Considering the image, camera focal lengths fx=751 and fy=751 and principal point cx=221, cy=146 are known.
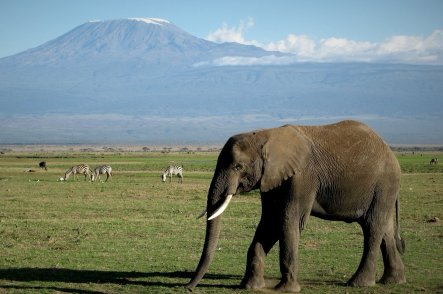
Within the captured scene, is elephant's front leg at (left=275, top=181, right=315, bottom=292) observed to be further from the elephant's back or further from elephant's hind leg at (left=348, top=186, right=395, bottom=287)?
elephant's hind leg at (left=348, top=186, right=395, bottom=287)

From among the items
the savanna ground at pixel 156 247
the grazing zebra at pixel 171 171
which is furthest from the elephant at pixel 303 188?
the grazing zebra at pixel 171 171

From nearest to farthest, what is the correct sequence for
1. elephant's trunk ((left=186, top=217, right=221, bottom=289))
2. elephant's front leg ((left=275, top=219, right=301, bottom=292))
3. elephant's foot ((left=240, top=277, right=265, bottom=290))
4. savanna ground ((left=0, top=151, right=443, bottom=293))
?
elephant's trunk ((left=186, top=217, right=221, bottom=289)), elephant's front leg ((left=275, top=219, right=301, bottom=292)), elephant's foot ((left=240, top=277, right=265, bottom=290)), savanna ground ((left=0, top=151, right=443, bottom=293))

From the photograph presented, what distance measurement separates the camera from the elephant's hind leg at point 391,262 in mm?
14453

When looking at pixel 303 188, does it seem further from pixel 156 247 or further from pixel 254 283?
pixel 156 247

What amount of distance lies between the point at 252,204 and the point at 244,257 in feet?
41.4

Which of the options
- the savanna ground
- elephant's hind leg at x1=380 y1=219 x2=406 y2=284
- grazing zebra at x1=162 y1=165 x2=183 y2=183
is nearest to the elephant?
elephant's hind leg at x1=380 y1=219 x2=406 y2=284

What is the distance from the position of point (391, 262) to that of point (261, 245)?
259cm

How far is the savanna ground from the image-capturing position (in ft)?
47.4

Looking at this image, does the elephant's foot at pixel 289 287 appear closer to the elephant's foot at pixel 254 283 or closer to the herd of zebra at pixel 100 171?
the elephant's foot at pixel 254 283

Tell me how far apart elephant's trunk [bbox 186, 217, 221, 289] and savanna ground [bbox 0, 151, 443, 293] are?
0.75 meters

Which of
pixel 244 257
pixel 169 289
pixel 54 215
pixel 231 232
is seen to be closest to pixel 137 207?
pixel 54 215

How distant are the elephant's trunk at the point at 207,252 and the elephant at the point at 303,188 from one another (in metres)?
0.02

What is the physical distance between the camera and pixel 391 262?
1452 cm

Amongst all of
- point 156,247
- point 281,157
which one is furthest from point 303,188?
point 156,247
